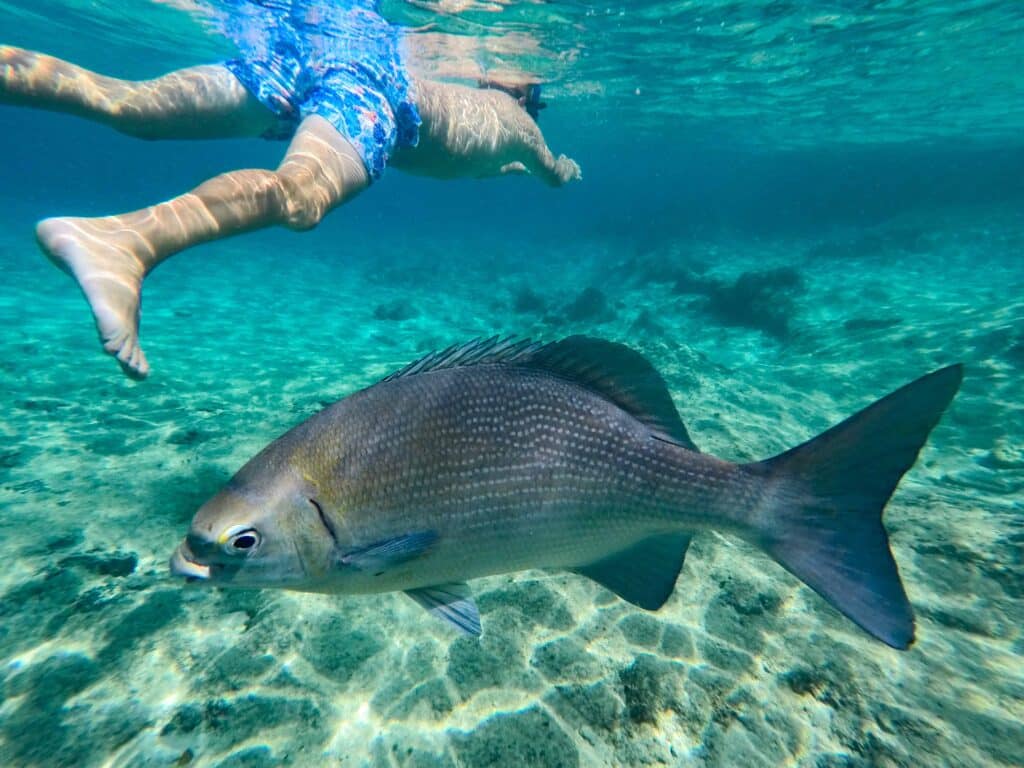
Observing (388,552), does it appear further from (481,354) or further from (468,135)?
(468,135)

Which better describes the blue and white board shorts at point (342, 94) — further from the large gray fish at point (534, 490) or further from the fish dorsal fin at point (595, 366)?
the large gray fish at point (534, 490)

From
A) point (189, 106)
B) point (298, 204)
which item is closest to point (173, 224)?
point (298, 204)

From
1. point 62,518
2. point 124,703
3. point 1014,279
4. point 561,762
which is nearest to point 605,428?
point 561,762

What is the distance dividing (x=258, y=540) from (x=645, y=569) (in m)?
1.64

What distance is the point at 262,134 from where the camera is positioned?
647 centimetres

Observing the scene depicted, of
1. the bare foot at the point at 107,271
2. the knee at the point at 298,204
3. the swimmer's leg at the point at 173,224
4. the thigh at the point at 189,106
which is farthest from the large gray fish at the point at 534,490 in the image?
the thigh at the point at 189,106

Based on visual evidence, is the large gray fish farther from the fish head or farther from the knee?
the knee

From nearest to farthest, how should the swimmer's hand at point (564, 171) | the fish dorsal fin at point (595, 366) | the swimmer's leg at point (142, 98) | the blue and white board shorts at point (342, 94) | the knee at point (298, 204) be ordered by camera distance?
the fish dorsal fin at point (595, 366), the knee at point (298, 204), the swimmer's leg at point (142, 98), the blue and white board shorts at point (342, 94), the swimmer's hand at point (564, 171)

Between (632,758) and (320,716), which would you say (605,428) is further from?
(320,716)

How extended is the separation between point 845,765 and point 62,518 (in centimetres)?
580

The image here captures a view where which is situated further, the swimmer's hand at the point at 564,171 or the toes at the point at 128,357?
the swimmer's hand at the point at 564,171

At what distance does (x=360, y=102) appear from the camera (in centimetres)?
491

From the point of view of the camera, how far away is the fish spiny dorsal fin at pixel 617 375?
2244 mm

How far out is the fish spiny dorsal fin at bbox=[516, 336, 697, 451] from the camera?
7.36 feet
